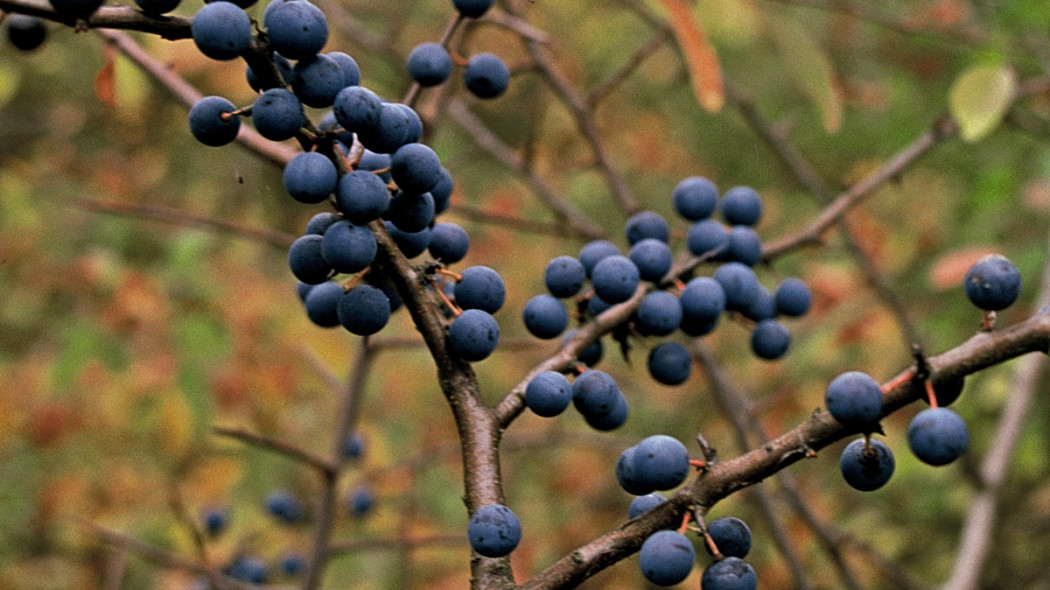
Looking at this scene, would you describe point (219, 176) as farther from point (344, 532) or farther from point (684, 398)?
point (684, 398)

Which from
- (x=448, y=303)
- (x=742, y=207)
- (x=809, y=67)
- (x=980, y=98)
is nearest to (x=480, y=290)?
(x=448, y=303)

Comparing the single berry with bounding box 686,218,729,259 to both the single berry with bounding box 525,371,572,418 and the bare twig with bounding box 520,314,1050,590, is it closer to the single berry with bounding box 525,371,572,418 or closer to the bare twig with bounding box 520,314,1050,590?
the single berry with bounding box 525,371,572,418

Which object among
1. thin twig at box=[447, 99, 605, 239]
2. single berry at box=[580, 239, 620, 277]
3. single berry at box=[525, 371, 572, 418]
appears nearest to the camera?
single berry at box=[525, 371, 572, 418]

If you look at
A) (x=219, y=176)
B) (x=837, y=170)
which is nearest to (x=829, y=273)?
(x=837, y=170)

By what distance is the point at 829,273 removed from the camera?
3.91m

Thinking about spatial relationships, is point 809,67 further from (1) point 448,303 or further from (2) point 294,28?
(2) point 294,28

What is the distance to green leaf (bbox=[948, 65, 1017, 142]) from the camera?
7.25 feet

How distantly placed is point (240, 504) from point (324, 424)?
76 cm

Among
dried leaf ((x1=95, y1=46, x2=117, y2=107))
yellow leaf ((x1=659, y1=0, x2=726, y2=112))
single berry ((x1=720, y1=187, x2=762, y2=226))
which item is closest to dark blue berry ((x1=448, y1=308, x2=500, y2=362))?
single berry ((x1=720, y1=187, x2=762, y2=226))

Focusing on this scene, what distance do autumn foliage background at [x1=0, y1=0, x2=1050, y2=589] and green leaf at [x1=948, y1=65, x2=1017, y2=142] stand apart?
30 cm

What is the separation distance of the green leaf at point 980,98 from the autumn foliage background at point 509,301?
30 cm

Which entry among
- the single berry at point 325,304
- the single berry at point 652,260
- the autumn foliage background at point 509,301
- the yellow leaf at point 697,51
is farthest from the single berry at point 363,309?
the autumn foliage background at point 509,301

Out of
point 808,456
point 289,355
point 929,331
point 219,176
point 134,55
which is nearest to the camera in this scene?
point 808,456

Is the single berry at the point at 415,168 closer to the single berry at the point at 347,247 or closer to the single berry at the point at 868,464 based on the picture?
the single berry at the point at 347,247
